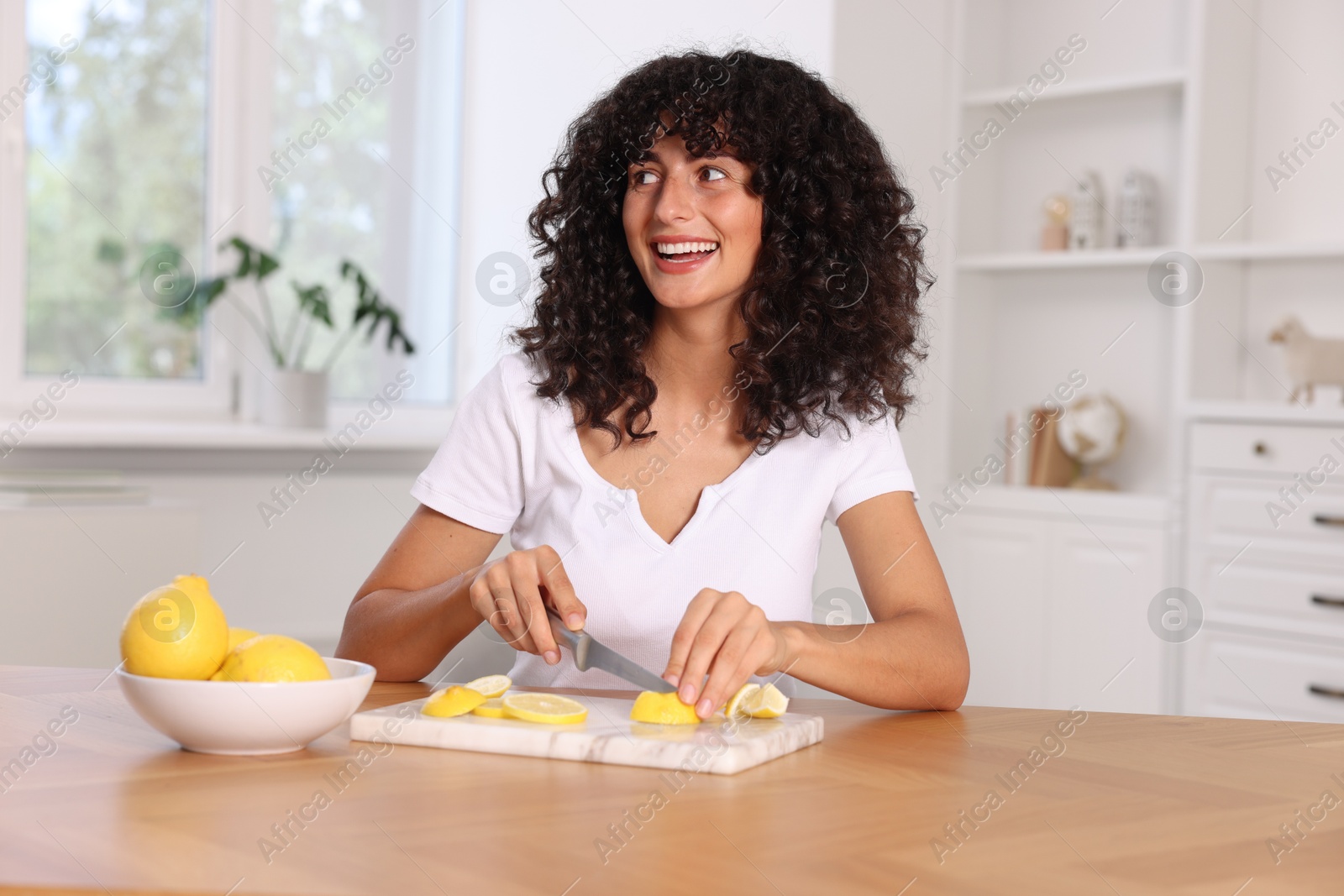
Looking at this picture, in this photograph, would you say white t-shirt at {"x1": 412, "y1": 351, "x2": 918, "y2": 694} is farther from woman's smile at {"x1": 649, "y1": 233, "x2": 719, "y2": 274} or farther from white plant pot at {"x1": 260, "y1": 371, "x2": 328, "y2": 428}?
white plant pot at {"x1": 260, "y1": 371, "x2": 328, "y2": 428}

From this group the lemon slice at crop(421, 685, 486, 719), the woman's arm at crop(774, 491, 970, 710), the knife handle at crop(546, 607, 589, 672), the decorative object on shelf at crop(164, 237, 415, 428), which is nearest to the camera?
the lemon slice at crop(421, 685, 486, 719)

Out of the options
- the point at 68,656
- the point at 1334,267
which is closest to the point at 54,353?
the point at 68,656

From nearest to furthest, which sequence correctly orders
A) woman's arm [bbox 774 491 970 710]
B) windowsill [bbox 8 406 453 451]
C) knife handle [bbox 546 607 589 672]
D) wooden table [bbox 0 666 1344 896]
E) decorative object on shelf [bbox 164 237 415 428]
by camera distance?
wooden table [bbox 0 666 1344 896]
knife handle [bbox 546 607 589 672]
woman's arm [bbox 774 491 970 710]
windowsill [bbox 8 406 453 451]
decorative object on shelf [bbox 164 237 415 428]

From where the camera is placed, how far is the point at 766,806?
86cm

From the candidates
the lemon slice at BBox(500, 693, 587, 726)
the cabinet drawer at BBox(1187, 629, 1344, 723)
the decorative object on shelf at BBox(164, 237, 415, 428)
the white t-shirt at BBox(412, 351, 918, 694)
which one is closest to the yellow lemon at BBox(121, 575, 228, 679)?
the lemon slice at BBox(500, 693, 587, 726)

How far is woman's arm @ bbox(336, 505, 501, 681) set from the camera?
4.54ft

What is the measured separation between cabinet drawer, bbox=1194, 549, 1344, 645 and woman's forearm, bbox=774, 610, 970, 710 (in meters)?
1.88

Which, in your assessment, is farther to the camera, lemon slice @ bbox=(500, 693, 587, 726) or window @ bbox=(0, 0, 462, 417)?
window @ bbox=(0, 0, 462, 417)

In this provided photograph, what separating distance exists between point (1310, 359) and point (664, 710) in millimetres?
2593

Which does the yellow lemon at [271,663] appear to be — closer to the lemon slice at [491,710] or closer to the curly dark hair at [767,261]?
the lemon slice at [491,710]

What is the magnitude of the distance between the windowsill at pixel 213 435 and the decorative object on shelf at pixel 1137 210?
192 cm

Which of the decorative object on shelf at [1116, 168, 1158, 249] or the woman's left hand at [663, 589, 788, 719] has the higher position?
the decorative object on shelf at [1116, 168, 1158, 249]

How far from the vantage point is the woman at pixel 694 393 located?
152 centimetres

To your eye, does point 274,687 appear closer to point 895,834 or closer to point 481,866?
point 481,866
